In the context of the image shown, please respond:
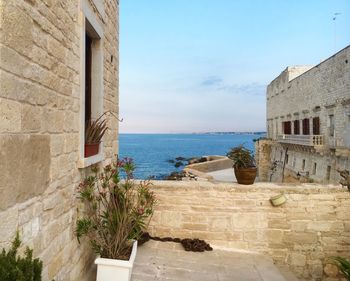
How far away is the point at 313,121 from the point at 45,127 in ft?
64.5

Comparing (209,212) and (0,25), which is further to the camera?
(209,212)

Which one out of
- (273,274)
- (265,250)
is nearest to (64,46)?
(273,274)

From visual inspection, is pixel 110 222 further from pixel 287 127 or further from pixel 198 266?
pixel 287 127

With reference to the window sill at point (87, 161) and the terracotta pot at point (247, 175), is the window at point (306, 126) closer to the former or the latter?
the terracotta pot at point (247, 175)

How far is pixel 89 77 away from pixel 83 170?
137 cm

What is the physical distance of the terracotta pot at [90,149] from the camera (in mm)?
3392

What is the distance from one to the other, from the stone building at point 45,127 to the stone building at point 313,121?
797 cm

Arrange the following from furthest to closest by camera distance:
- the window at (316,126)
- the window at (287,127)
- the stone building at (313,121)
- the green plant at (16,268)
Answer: the window at (287,127), the window at (316,126), the stone building at (313,121), the green plant at (16,268)

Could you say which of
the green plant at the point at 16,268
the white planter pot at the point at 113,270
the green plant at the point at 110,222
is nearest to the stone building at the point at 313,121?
the green plant at the point at 110,222

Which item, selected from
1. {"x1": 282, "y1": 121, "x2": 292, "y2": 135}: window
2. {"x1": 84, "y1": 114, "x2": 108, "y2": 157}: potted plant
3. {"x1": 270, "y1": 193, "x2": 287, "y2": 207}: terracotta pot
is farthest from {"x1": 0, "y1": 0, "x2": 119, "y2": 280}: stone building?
{"x1": 282, "y1": 121, "x2": 292, "y2": 135}: window

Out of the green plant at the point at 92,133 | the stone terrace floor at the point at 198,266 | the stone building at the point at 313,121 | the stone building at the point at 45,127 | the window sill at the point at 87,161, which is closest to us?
the stone building at the point at 45,127

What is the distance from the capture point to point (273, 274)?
401 centimetres

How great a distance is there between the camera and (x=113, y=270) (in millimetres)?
3314

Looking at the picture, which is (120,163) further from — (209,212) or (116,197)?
(209,212)
